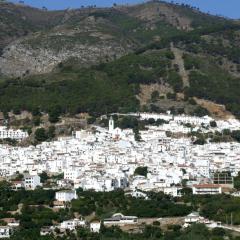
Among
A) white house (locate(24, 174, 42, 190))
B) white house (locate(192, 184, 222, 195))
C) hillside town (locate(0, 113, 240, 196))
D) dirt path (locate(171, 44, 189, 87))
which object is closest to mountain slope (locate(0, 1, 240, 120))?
dirt path (locate(171, 44, 189, 87))

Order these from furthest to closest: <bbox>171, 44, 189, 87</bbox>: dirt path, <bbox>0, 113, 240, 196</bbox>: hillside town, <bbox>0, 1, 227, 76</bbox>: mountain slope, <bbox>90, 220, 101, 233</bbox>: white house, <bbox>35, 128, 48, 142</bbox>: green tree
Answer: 1. <bbox>0, 1, 227, 76</bbox>: mountain slope
2. <bbox>171, 44, 189, 87</bbox>: dirt path
3. <bbox>35, 128, 48, 142</bbox>: green tree
4. <bbox>0, 113, 240, 196</bbox>: hillside town
5. <bbox>90, 220, 101, 233</bbox>: white house

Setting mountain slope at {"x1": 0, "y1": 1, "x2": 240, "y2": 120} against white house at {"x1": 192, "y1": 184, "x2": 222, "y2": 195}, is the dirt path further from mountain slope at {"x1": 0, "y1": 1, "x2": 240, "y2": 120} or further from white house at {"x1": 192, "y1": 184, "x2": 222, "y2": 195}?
white house at {"x1": 192, "y1": 184, "x2": 222, "y2": 195}

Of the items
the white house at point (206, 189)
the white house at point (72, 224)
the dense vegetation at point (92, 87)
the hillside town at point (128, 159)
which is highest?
the dense vegetation at point (92, 87)

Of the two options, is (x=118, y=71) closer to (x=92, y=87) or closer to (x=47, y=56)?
(x=92, y=87)

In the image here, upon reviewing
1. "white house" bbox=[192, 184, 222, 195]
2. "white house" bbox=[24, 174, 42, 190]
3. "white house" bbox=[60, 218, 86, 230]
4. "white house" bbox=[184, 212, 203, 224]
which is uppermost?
"white house" bbox=[24, 174, 42, 190]

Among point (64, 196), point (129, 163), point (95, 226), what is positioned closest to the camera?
point (95, 226)

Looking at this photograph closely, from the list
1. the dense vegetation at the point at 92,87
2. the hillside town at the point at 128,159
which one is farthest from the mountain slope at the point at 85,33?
the hillside town at the point at 128,159

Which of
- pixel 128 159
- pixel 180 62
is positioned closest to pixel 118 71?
pixel 180 62

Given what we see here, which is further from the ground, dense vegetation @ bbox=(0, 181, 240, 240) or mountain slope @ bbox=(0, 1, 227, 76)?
mountain slope @ bbox=(0, 1, 227, 76)

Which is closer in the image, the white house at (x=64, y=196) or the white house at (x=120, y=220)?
the white house at (x=120, y=220)

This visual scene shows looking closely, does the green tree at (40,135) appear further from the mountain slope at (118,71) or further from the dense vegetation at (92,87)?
the mountain slope at (118,71)
